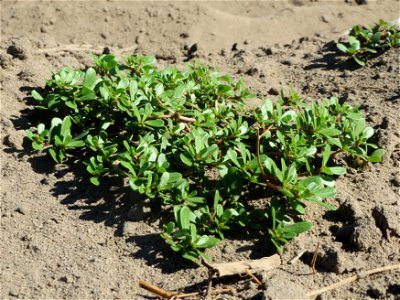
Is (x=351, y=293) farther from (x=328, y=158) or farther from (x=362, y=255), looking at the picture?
(x=328, y=158)

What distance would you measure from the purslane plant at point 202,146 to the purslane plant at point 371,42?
100 centimetres

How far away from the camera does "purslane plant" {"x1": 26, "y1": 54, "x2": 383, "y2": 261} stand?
299 centimetres

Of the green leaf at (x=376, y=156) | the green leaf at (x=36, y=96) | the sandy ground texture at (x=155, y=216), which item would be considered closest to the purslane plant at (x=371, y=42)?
the sandy ground texture at (x=155, y=216)

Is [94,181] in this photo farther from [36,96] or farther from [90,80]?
[36,96]

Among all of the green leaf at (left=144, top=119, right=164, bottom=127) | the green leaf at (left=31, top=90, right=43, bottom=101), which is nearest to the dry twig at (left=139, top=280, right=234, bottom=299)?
the green leaf at (left=144, top=119, right=164, bottom=127)

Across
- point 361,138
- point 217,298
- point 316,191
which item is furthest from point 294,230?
point 361,138

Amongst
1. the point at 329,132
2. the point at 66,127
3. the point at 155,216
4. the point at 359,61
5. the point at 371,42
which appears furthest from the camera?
the point at 371,42

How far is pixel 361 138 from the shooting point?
3.38 meters

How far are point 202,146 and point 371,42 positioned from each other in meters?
2.15

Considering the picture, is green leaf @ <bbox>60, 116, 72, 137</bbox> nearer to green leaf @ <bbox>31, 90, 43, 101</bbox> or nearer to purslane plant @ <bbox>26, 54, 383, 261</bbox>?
purslane plant @ <bbox>26, 54, 383, 261</bbox>

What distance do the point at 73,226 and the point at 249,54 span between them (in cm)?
245

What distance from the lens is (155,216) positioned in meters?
3.13

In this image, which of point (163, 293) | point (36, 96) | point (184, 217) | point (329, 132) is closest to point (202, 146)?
point (184, 217)

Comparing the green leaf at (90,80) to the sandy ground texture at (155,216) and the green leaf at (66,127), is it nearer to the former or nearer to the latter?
the green leaf at (66,127)
